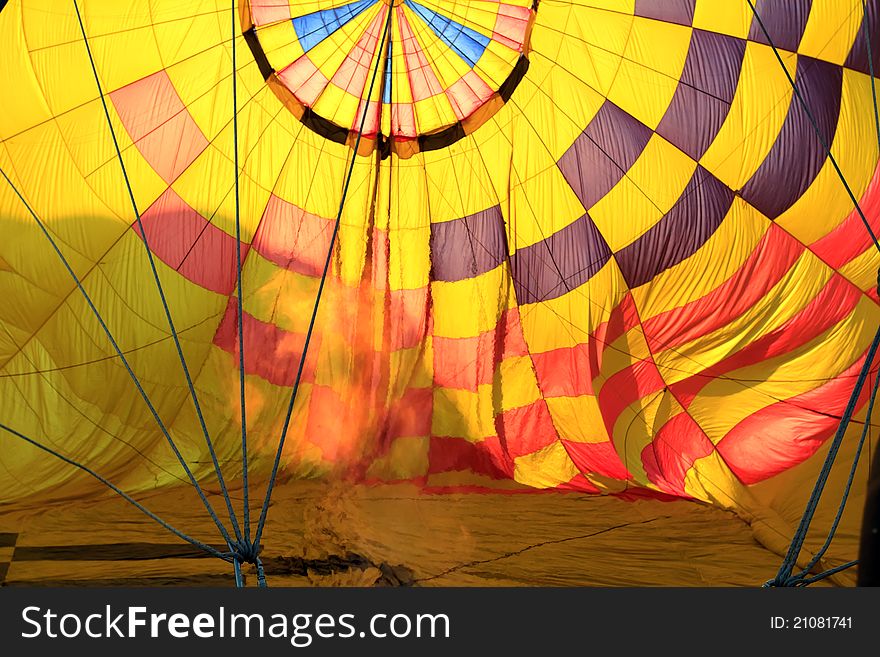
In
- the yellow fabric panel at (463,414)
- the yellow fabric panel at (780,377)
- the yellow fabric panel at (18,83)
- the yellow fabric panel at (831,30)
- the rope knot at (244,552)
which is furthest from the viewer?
the yellow fabric panel at (463,414)

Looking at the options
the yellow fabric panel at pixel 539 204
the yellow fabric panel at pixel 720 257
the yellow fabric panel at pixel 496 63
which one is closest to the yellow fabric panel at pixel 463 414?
the yellow fabric panel at pixel 539 204

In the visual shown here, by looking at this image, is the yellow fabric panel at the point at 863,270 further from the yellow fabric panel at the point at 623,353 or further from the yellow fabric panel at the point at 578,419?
the yellow fabric panel at the point at 578,419

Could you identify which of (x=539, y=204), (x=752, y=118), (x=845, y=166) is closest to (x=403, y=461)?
(x=539, y=204)

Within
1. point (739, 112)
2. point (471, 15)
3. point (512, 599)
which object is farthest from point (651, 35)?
point (512, 599)

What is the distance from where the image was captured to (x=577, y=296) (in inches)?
190

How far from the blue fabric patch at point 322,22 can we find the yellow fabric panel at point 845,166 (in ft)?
7.28

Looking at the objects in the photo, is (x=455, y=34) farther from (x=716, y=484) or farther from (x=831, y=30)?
(x=716, y=484)

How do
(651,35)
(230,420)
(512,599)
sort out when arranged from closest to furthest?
(512,599), (651,35), (230,420)

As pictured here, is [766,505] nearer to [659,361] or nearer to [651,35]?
[659,361]

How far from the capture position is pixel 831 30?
418cm

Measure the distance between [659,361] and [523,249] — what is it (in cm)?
88

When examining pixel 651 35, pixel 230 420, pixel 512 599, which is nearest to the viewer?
pixel 512 599

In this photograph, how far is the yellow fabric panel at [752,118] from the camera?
434cm

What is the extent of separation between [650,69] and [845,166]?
38.3 inches
